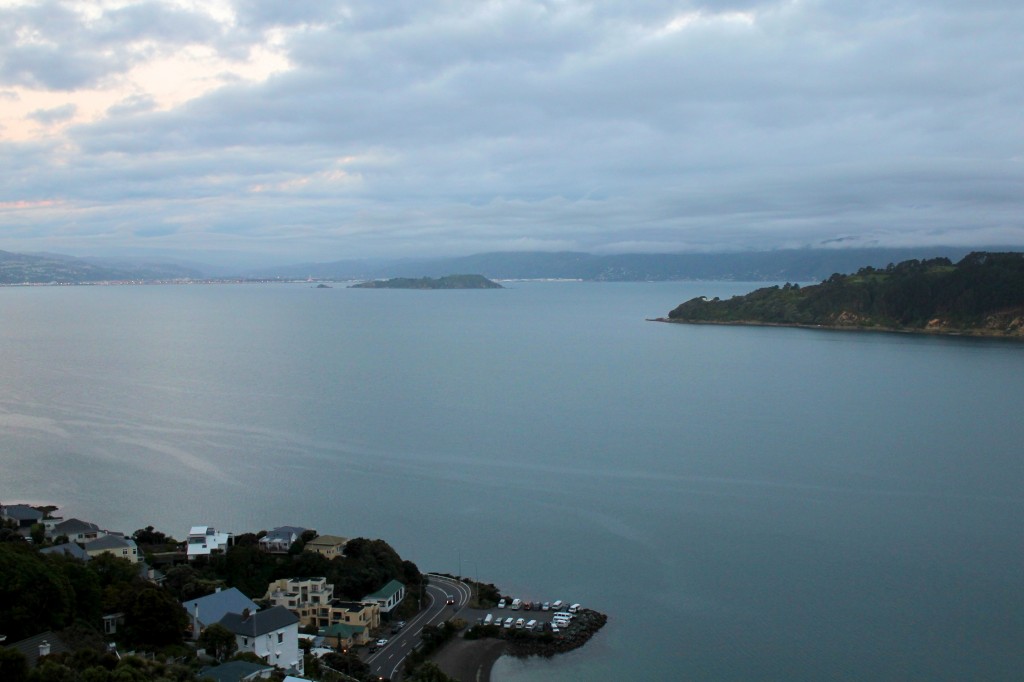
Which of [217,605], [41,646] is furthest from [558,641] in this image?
[41,646]

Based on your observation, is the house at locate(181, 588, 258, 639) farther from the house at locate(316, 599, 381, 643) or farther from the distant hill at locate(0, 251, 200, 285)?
the distant hill at locate(0, 251, 200, 285)

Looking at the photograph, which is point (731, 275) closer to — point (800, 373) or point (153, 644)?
point (800, 373)

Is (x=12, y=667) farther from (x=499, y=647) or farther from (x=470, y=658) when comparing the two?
(x=499, y=647)

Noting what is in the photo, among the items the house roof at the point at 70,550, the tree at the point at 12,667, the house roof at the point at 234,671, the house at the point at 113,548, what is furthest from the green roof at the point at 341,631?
the tree at the point at 12,667

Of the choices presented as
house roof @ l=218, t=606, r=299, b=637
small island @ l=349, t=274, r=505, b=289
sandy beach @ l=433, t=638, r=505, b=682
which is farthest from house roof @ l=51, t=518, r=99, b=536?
small island @ l=349, t=274, r=505, b=289

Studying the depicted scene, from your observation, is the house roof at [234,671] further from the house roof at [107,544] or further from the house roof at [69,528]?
the house roof at [69,528]
